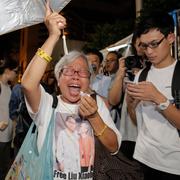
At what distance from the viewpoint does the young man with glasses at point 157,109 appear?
216 cm

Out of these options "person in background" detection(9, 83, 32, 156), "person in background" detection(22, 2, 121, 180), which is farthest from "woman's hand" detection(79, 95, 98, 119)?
"person in background" detection(9, 83, 32, 156)

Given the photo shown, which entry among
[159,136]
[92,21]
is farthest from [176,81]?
[92,21]

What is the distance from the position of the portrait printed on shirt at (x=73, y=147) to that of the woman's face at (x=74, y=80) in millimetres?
146

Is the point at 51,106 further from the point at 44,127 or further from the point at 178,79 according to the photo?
the point at 178,79

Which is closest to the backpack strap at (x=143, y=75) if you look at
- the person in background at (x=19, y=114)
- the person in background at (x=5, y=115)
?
the person in background at (x=19, y=114)

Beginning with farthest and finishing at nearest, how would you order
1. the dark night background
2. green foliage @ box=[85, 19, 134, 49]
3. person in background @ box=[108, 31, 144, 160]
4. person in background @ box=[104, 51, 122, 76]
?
the dark night background, green foliage @ box=[85, 19, 134, 49], person in background @ box=[104, 51, 122, 76], person in background @ box=[108, 31, 144, 160]

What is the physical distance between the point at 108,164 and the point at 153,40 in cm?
97

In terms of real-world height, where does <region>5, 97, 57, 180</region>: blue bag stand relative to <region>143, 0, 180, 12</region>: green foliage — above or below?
below

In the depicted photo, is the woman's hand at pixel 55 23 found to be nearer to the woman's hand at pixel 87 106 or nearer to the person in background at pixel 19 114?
the woman's hand at pixel 87 106

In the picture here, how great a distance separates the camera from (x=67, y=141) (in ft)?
7.03

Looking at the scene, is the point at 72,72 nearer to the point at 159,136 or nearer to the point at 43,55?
the point at 43,55

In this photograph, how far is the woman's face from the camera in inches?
89.2

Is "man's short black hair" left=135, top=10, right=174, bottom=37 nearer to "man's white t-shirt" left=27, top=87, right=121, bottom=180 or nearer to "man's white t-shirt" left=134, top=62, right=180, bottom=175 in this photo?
"man's white t-shirt" left=134, top=62, right=180, bottom=175

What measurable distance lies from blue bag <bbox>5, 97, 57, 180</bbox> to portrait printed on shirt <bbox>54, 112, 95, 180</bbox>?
0.32ft
